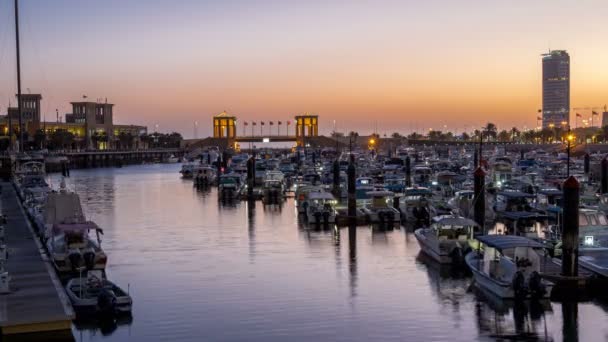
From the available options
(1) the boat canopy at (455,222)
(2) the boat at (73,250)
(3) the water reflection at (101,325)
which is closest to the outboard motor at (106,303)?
(3) the water reflection at (101,325)

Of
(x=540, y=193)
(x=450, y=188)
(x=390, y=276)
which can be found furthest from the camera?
(x=450, y=188)

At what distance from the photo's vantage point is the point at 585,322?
25016 mm

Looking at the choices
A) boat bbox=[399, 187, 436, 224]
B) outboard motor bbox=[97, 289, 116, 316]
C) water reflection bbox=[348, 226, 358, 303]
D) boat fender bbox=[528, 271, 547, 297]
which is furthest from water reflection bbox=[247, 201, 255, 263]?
boat fender bbox=[528, 271, 547, 297]

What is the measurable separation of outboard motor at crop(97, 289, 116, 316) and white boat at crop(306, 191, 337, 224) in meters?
25.7

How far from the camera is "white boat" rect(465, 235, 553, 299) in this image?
26.4 m

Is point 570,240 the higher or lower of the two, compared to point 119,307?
higher

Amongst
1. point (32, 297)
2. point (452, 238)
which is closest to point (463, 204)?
point (452, 238)

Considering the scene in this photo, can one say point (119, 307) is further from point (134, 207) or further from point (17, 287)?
point (134, 207)

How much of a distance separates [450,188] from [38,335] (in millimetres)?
41569

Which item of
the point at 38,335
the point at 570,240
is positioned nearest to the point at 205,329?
the point at 38,335

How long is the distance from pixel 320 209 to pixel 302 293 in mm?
20996

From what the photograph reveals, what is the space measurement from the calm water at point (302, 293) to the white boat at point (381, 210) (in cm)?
254

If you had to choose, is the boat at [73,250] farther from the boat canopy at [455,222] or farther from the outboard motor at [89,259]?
the boat canopy at [455,222]

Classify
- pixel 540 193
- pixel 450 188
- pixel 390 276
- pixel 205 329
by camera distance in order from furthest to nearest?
pixel 450 188, pixel 540 193, pixel 390 276, pixel 205 329
